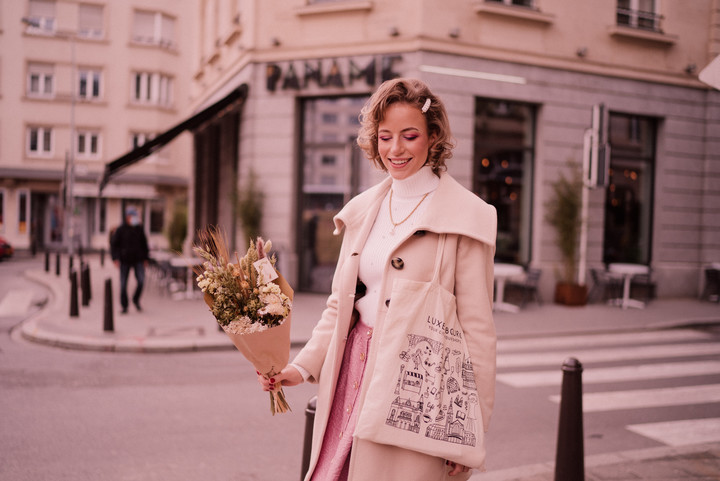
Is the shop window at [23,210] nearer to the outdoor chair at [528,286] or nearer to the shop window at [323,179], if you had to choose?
the shop window at [323,179]

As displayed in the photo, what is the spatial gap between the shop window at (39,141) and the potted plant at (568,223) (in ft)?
89.6

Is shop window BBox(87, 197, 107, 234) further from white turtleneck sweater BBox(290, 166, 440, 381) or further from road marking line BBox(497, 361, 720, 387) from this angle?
white turtleneck sweater BBox(290, 166, 440, 381)

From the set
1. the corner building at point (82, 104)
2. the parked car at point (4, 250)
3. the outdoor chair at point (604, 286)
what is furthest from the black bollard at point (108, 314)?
the corner building at point (82, 104)

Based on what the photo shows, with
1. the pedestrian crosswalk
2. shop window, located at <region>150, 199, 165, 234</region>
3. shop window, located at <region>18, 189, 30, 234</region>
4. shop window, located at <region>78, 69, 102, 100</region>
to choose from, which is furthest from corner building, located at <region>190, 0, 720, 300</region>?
shop window, located at <region>18, 189, 30, 234</region>

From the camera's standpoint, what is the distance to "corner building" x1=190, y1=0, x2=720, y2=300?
1186 cm

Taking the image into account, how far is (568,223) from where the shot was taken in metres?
12.1

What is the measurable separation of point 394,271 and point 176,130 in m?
11.7

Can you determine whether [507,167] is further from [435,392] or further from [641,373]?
[435,392]

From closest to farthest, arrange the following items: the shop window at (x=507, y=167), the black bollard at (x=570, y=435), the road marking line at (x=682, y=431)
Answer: the black bollard at (x=570, y=435) < the road marking line at (x=682, y=431) < the shop window at (x=507, y=167)

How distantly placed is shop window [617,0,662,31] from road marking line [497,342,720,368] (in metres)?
7.89

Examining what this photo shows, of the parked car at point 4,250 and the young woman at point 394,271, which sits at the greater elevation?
the young woman at point 394,271

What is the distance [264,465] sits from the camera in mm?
4172

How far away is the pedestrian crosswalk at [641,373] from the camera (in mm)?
5242

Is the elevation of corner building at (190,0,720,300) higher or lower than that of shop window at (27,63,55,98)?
lower
